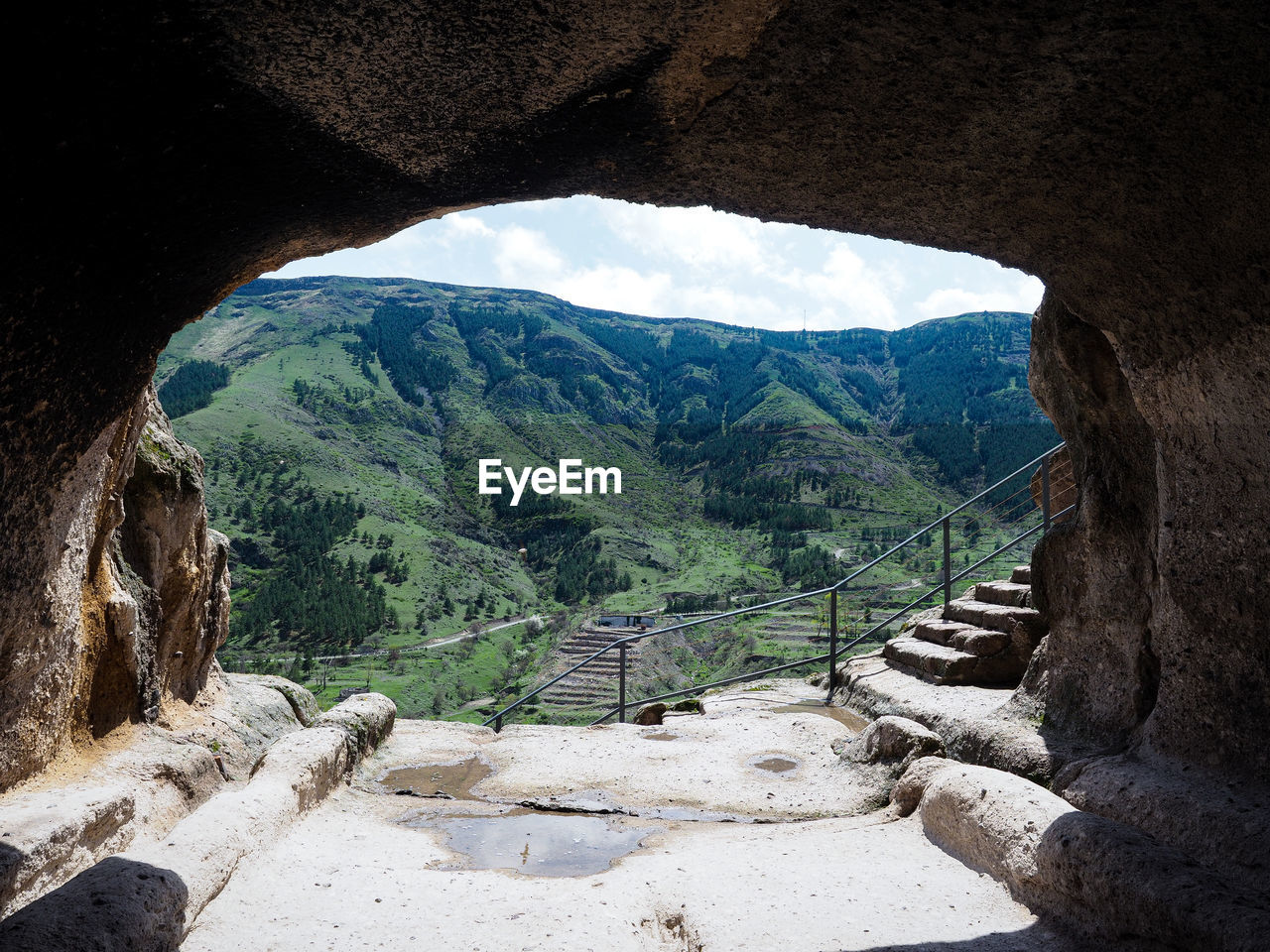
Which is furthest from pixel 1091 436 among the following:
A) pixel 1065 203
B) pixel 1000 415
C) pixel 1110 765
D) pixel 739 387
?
pixel 739 387

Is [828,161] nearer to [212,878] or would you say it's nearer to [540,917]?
[540,917]

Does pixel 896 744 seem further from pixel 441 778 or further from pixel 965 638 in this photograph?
pixel 441 778

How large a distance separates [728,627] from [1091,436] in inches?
1585

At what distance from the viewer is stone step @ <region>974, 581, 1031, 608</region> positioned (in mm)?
7344

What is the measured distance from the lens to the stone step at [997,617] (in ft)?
22.4

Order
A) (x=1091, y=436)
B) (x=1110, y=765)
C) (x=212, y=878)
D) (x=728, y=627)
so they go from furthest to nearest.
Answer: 1. (x=728, y=627)
2. (x=1091, y=436)
3. (x=1110, y=765)
4. (x=212, y=878)

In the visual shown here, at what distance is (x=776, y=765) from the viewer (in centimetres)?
630

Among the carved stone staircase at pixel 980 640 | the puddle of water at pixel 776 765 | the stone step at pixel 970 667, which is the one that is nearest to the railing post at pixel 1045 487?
the carved stone staircase at pixel 980 640

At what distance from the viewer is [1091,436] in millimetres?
4922

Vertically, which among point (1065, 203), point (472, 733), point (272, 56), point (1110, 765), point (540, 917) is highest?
point (272, 56)

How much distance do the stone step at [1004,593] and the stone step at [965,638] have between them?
374mm

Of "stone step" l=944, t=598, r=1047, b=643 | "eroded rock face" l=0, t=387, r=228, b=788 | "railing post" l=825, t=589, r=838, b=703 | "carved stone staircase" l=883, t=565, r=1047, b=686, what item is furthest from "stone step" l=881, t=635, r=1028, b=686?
"eroded rock face" l=0, t=387, r=228, b=788

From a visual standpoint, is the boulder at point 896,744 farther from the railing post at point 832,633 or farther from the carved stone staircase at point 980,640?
the railing post at point 832,633

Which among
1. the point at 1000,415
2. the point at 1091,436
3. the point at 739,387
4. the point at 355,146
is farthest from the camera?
the point at 739,387
